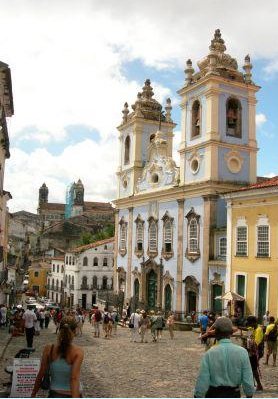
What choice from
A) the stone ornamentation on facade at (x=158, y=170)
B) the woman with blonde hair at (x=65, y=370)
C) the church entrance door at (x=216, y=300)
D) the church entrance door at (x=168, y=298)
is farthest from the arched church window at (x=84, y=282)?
the woman with blonde hair at (x=65, y=370)

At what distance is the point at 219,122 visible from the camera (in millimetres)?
29750

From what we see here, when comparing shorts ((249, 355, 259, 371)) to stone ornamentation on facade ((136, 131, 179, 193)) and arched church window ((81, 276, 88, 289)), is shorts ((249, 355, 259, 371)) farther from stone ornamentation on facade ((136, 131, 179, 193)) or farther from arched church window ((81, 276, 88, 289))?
arched church window ((81, 276, 88, 289))

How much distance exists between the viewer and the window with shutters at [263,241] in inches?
932

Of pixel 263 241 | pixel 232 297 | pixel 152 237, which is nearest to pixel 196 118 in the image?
pixel 152 237

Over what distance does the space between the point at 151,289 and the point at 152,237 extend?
140 inches

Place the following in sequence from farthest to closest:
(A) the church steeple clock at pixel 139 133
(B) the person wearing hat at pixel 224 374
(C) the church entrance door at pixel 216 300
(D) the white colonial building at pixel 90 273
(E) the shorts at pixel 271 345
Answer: (D) the white colonial building at pixel 90 273 < (A) the church steeple clock at pixel 139 133 < (C) the church entrance door at pixel 216 300 < (E) the shorts at pixel 271 345 < (B) the person wearing hat at pixel 224 374

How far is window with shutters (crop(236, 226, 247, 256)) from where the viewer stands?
2509 centimetres

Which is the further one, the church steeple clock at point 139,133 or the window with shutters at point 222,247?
the church steeple clock at point 139,133

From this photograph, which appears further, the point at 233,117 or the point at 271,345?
the point at 233,117

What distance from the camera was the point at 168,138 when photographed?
38.6m

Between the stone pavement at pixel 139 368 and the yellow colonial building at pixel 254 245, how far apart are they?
15.5ft

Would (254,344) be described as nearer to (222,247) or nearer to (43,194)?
(222,247)

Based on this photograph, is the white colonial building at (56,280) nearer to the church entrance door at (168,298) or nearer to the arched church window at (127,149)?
the arched church window at (127,149)

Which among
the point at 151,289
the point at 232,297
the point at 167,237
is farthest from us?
the point at 151,289
